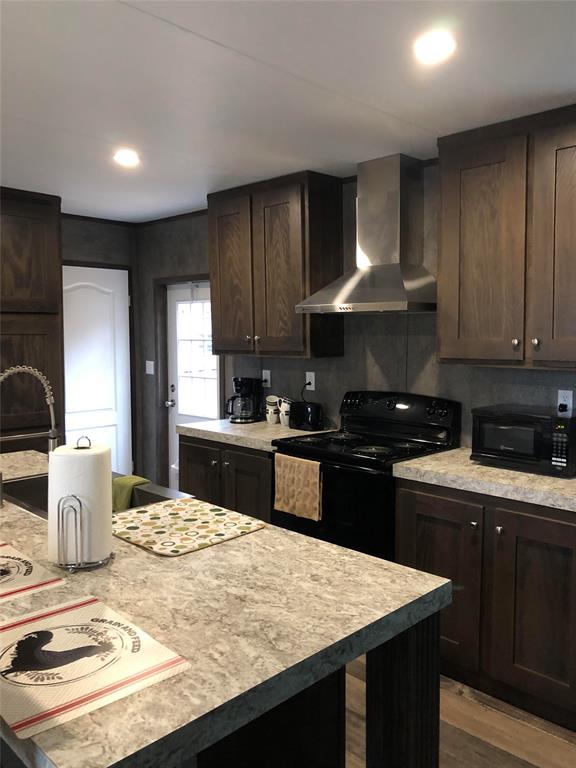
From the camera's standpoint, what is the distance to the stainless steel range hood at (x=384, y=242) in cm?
328

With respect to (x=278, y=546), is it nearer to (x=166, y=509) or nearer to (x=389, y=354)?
(x=166, y=509)

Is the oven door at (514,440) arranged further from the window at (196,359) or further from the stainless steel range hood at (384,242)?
the window at (196,359)

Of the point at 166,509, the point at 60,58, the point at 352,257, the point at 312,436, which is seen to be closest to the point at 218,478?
the point at 312,436

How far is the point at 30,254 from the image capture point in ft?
13.9

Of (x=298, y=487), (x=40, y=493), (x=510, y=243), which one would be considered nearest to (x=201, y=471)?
(x=298, y=487)

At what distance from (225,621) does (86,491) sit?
47 cm

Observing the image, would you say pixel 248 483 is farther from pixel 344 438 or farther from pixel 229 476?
pixel 344 438

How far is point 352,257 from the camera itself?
3.88m

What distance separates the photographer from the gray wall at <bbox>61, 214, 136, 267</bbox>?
5.04m

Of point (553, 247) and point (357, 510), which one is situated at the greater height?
point (553, 247)

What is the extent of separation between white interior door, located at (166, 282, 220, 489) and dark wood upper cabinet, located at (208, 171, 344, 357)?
90 cm

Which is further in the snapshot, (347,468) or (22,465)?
(347,468)

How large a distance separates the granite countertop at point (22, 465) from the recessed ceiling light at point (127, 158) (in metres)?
1.57

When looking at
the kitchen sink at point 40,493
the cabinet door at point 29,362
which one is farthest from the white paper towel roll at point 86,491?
the cabinet door at point 29,362
